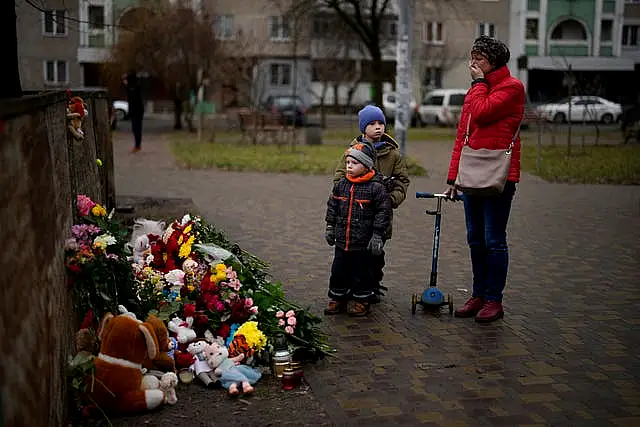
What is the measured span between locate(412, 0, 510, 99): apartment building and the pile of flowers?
49781 mm

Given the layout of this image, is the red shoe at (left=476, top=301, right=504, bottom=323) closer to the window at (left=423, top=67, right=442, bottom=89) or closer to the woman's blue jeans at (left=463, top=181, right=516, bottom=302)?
the woman's blue jeans at (left=463, top=181, right=516, bottom=302)

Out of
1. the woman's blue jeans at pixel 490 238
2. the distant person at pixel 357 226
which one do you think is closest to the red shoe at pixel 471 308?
the woman's blue jeans at pixel 490 238

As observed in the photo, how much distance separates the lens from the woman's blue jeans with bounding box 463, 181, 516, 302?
253 inches

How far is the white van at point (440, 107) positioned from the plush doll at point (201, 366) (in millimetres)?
36790

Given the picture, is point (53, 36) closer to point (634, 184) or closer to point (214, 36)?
point (634, 184)

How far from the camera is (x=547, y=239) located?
10.6 meters

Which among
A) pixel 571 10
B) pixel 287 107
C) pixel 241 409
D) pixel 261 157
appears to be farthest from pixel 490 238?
pixel 571 10

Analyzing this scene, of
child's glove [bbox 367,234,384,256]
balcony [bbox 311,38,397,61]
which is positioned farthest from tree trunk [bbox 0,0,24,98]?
balcony [bbox 311,38,397,61]

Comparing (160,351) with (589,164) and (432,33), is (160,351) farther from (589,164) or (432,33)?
(432,33)

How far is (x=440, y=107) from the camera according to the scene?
42.8 metres

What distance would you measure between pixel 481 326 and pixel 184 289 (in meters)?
2.21

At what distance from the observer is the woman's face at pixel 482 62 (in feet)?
20.7

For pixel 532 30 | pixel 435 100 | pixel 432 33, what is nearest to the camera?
pixel 435 100

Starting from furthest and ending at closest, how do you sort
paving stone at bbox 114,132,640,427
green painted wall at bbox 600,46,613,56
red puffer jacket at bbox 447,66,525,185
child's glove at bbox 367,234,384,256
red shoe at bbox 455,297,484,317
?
green painted wall at bbox 600,46,613,56
red shoe at bbox 455,297,484,317
child's glove at bbox 367,234,384,256
red puffer jacket at bbox 447,66,525,185
paving stone at bbox 114,132,640,427
